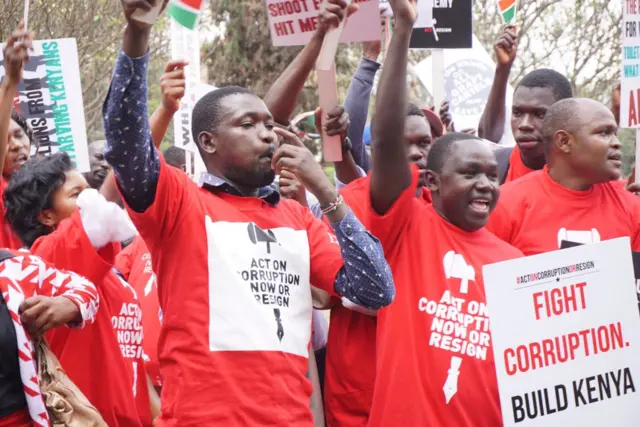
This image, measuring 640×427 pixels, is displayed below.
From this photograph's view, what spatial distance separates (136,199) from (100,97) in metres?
12.4

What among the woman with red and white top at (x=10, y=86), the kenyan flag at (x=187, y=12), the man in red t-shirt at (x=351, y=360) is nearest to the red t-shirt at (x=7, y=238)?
the woman with red and white top at (x=10, y=86)

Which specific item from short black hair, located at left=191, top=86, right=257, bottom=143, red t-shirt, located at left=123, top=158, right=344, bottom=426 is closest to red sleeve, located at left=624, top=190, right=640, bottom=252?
red t-shirt, located at left=123, top=158, right=344, bottom=426

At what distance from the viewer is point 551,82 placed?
557cm

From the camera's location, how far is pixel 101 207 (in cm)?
385

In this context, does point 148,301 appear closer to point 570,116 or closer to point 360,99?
point 360,99

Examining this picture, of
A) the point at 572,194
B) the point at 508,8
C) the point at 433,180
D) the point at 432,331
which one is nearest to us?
the point at 432,331

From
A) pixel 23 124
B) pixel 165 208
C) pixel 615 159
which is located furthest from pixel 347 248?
pixel 23 124

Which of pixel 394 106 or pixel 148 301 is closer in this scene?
pixel 394 106

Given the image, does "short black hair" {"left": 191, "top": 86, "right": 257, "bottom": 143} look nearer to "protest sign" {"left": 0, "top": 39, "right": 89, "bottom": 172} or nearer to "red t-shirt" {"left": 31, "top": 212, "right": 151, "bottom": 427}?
"red t-shirt" {"left": 31, "top": 212, "right": 151, "bottom": 427}

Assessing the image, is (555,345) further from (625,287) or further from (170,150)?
(170,150)

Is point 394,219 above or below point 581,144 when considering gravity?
below

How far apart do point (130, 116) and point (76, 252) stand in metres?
0.96

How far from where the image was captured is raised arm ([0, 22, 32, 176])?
14.8 ft

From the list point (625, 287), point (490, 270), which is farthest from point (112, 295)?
point (625, 287)
